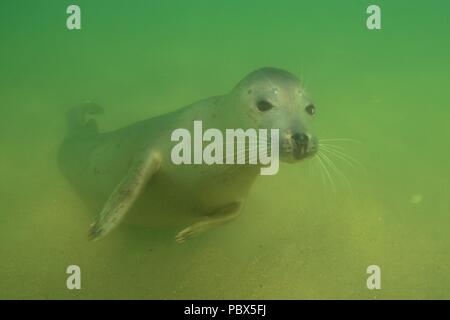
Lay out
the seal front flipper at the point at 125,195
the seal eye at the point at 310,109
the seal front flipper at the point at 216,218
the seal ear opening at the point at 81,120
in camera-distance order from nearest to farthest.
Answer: the seal front flipper at the point at 125,195, the seal eye at the point at 310,109, the seal front flipper at the point at 216,218, the seal ear opening at the point at 81,120

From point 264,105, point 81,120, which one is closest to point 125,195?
point 264,105

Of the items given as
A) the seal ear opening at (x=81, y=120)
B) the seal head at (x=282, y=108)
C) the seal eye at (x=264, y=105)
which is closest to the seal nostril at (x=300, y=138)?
the seal head at (x=282, y=108)

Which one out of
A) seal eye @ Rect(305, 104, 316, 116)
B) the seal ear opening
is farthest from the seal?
the seal ear opening

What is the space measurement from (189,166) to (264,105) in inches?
24.3

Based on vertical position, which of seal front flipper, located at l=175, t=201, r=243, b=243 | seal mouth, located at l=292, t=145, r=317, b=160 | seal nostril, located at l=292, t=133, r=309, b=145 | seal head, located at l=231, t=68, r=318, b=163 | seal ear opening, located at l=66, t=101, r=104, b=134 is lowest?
seal front flipper, located at l=175, t=201, r=243, b=243

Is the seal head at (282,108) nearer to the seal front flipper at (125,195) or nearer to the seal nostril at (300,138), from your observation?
the seal nostril at (300,138)

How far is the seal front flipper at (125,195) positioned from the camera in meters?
2.29

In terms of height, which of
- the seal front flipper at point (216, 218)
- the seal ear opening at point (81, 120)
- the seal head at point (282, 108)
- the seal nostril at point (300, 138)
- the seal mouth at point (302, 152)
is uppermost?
the seal ear opening at point (81, 120)

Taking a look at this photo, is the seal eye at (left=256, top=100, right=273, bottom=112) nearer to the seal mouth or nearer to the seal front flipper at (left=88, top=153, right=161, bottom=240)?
the seal mouth

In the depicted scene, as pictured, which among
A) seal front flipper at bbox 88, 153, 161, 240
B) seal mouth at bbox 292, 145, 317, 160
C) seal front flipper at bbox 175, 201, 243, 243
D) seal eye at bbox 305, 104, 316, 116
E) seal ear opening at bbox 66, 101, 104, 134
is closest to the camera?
seal mouth at bbox 292, 145, 317, 160

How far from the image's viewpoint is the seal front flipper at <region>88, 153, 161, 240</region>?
2.29 metres

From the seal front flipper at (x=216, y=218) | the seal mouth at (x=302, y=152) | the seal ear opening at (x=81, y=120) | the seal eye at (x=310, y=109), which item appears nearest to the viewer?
the seal mouth at (x=302, y=152)

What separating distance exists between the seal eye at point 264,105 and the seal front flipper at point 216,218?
757 mm

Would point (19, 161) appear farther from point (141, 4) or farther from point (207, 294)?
point (141, 4)
